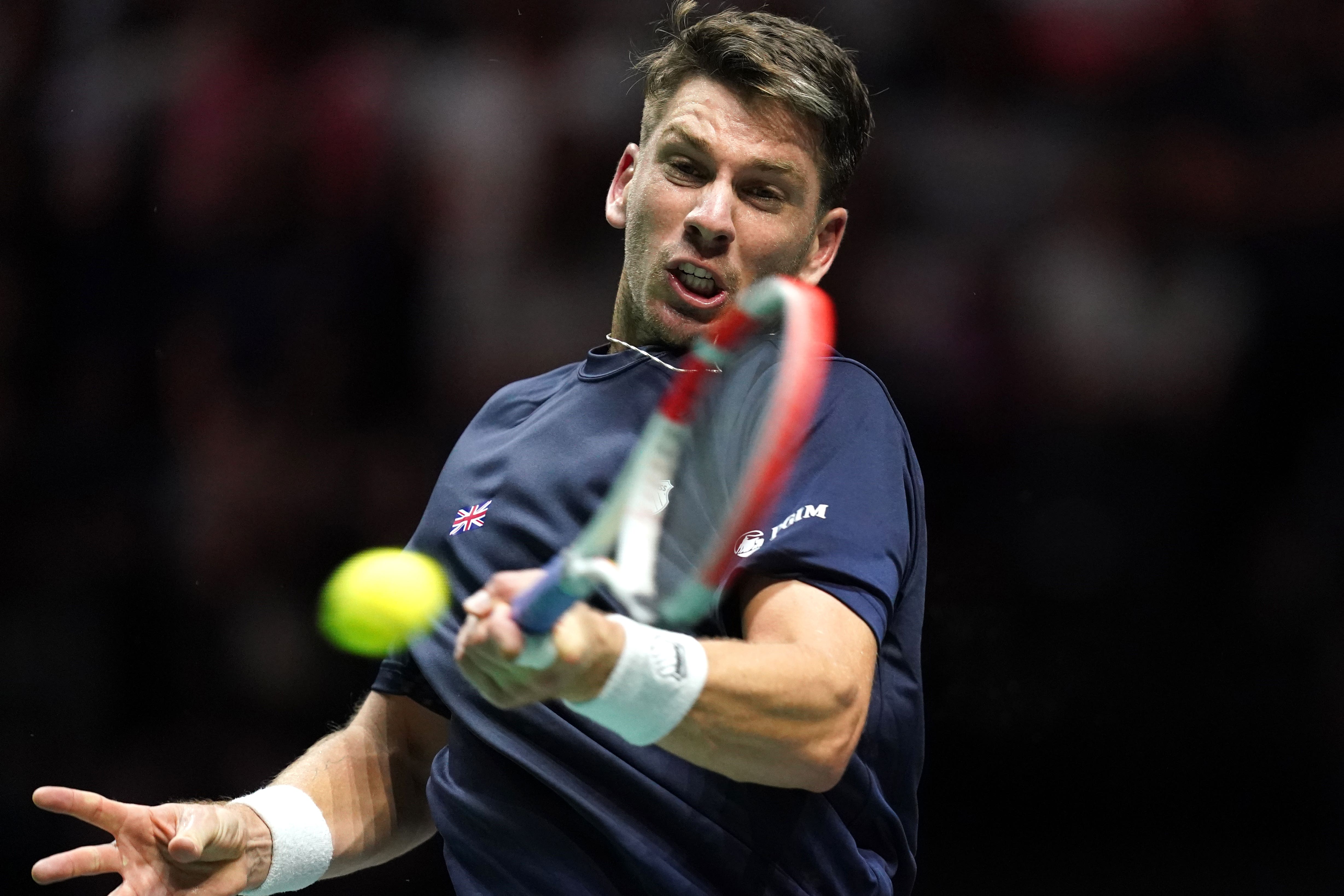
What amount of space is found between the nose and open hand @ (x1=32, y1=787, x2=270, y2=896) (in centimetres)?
108

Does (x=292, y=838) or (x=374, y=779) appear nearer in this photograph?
(x=292, y=838)

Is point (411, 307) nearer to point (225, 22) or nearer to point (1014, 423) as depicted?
point (225, 22)

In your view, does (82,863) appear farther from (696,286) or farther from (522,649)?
(696,286)

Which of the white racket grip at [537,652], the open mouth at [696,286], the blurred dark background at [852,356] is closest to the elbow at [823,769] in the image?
the white racket grip at [537,652]

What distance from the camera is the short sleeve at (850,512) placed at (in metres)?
1.54

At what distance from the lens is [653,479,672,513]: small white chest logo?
5.05 feet

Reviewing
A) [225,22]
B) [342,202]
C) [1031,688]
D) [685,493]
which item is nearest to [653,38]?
[342,202]

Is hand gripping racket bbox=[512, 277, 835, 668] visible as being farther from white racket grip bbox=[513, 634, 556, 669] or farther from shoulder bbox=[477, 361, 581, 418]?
shoulder bbox=[477, 361, 581, 418]

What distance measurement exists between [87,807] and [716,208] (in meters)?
1.23

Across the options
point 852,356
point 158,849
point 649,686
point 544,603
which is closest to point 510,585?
point 544,603

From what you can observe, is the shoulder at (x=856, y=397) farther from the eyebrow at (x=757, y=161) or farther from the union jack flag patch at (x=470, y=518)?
the union jack flag patch at (x=470, y=518)

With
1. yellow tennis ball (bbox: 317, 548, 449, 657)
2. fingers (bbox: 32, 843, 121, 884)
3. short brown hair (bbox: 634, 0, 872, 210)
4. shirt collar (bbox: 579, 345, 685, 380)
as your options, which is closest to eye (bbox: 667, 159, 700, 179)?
short brown hair (bbox: 634, 0, 872, 210)

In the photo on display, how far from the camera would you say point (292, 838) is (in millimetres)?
1970

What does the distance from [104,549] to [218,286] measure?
740 millimetres
